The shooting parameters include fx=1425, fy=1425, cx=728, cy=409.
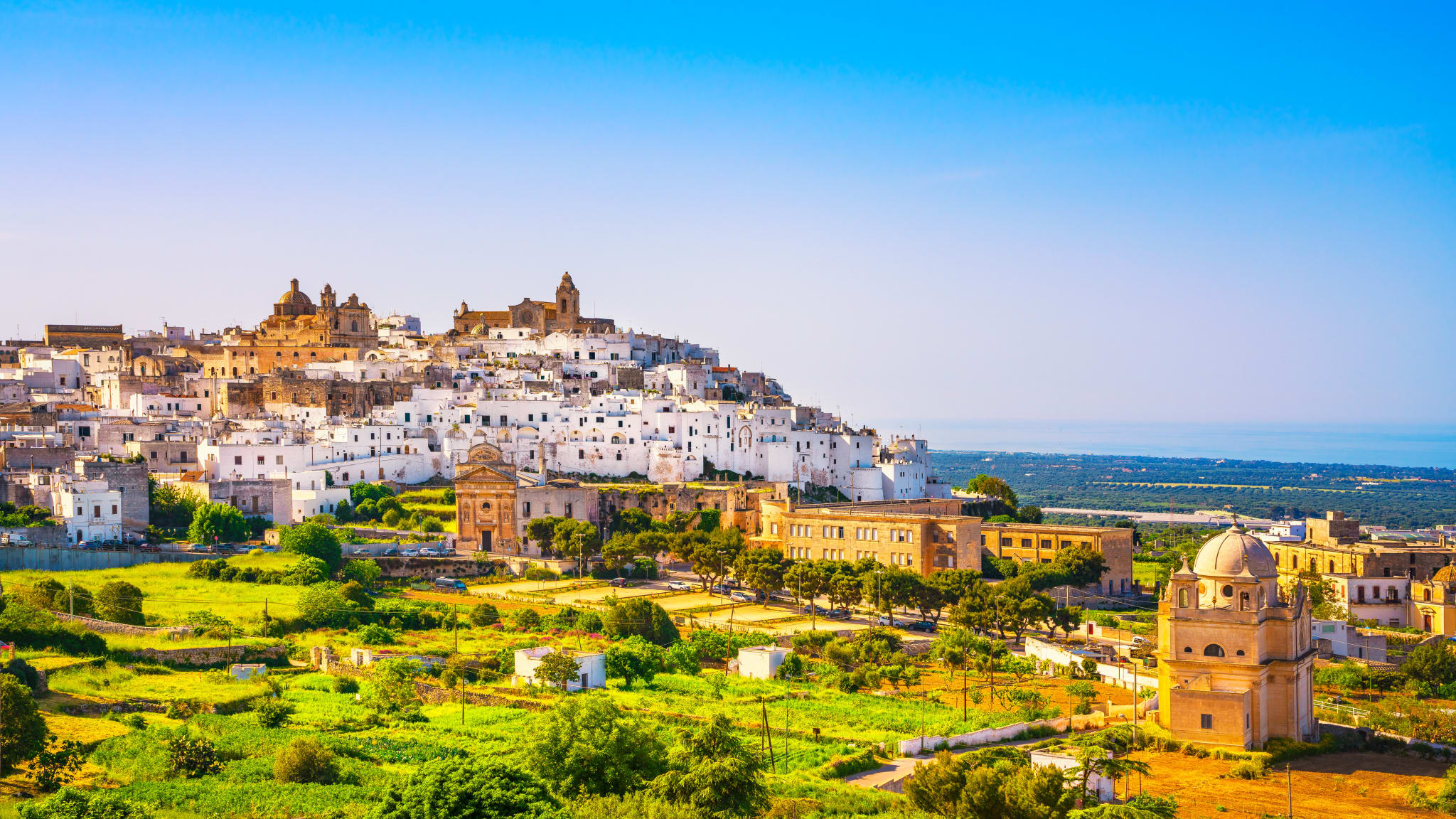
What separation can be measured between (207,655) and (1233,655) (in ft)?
84.9

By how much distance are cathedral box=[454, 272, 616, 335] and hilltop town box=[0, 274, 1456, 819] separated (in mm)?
7121

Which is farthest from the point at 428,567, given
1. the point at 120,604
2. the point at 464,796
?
the point at 464,796

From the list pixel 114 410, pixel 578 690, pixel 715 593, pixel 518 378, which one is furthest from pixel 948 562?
A: pixel 114 410

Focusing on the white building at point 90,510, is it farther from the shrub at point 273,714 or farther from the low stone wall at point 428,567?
the shrub at point 273,714

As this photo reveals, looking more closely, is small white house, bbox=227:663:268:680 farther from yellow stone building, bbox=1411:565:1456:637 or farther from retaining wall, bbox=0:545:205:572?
yellow stone building, bbox=1411:565:1456:637

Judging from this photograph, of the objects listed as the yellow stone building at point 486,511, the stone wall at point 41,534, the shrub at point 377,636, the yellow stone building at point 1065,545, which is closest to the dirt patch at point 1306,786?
the shrub at point 377,636

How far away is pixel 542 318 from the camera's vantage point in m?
88.8

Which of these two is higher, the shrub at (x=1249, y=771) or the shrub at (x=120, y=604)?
the shrub at (x=120, y=604)

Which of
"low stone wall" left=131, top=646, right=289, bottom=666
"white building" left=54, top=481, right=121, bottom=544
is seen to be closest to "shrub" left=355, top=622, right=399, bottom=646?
"low stone wall" left=131, top=646, right=289, bottom=666

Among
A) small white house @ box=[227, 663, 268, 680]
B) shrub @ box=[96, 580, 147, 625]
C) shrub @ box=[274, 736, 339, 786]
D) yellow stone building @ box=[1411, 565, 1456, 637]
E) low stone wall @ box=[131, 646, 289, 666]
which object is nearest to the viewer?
shrub @ box=[274, 736, 339, 786]

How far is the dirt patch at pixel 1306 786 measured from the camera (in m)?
28.6

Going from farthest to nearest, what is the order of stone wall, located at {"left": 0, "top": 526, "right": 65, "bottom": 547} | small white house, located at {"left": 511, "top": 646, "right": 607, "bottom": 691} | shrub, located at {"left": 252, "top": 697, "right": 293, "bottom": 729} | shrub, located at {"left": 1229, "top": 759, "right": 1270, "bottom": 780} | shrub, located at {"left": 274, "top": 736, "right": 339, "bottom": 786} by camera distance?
stone wall, located at {"left": 0, "top": 526, "right": 65, "bottom": 547}
small white house, located at {"left": 511, "top": 646, "right": 607, "bottom": 691}
shrub, located at {"left": 252, "top": 697, "right": 293, "bottom": 729}
shrub, located at {"left": 1229, "top": 759, "right": 1270, "bottom": 780}
shrub, located at {"left": 274, "top": 736, "right": 339, "bottom": 786}

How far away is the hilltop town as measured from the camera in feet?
91.2

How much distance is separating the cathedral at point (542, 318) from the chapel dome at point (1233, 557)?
56.0 meters
